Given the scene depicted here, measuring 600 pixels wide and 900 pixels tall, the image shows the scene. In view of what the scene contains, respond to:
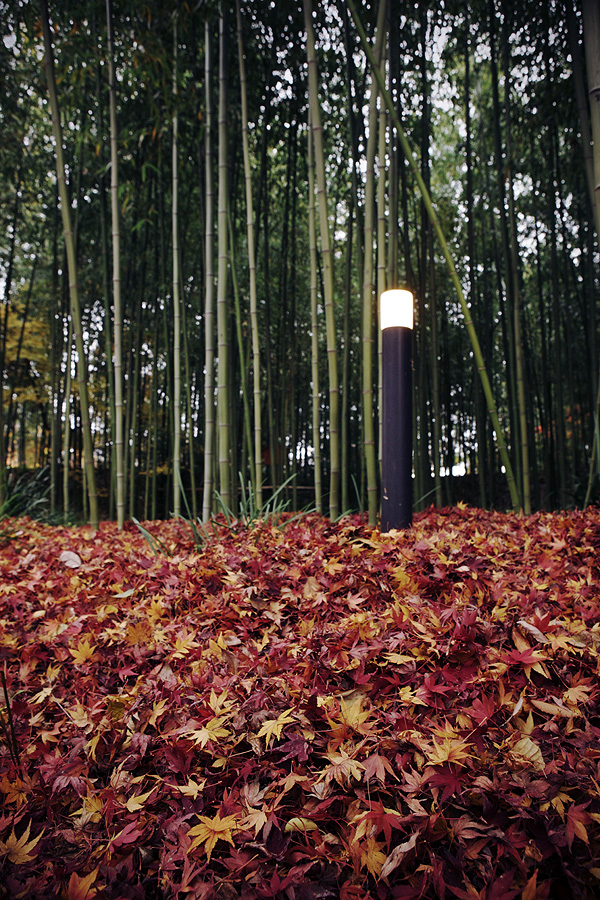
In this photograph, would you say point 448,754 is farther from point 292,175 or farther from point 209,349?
point 292,175

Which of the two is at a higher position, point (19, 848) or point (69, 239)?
point (69, 239)

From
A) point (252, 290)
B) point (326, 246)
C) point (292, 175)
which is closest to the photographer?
point (326, 246)

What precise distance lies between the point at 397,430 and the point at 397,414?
0.17 feet

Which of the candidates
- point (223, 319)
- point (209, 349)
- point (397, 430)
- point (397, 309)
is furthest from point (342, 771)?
point (209, 349)

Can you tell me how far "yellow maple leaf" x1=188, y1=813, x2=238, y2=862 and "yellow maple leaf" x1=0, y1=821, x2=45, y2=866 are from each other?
211mm

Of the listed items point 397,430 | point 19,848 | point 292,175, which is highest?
point 292,175

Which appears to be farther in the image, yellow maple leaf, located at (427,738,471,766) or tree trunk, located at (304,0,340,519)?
tree trunk, located at (304,0,340,519)

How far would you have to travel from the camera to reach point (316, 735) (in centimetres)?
78

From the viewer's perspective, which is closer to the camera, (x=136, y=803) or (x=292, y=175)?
(x=136, y=803)

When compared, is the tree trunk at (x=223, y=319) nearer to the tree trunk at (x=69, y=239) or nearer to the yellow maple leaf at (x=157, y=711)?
the tree trunk at (x=69, y=239)

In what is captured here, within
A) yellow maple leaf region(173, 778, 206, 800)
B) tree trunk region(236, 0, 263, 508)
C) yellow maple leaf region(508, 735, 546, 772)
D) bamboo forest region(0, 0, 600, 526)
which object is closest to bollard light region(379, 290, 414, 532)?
bamboo forest region(0, 0, 600, 526)

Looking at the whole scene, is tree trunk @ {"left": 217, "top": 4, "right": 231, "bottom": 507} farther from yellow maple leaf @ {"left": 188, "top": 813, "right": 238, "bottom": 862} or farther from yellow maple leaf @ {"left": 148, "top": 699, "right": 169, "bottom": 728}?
yellow maple leaf @ {"left": 188, "top": 813, "right": 238, "bottom": 862}

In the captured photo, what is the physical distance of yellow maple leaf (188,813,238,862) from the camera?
627 mm

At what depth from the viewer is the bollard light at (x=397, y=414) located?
5.21 feet
